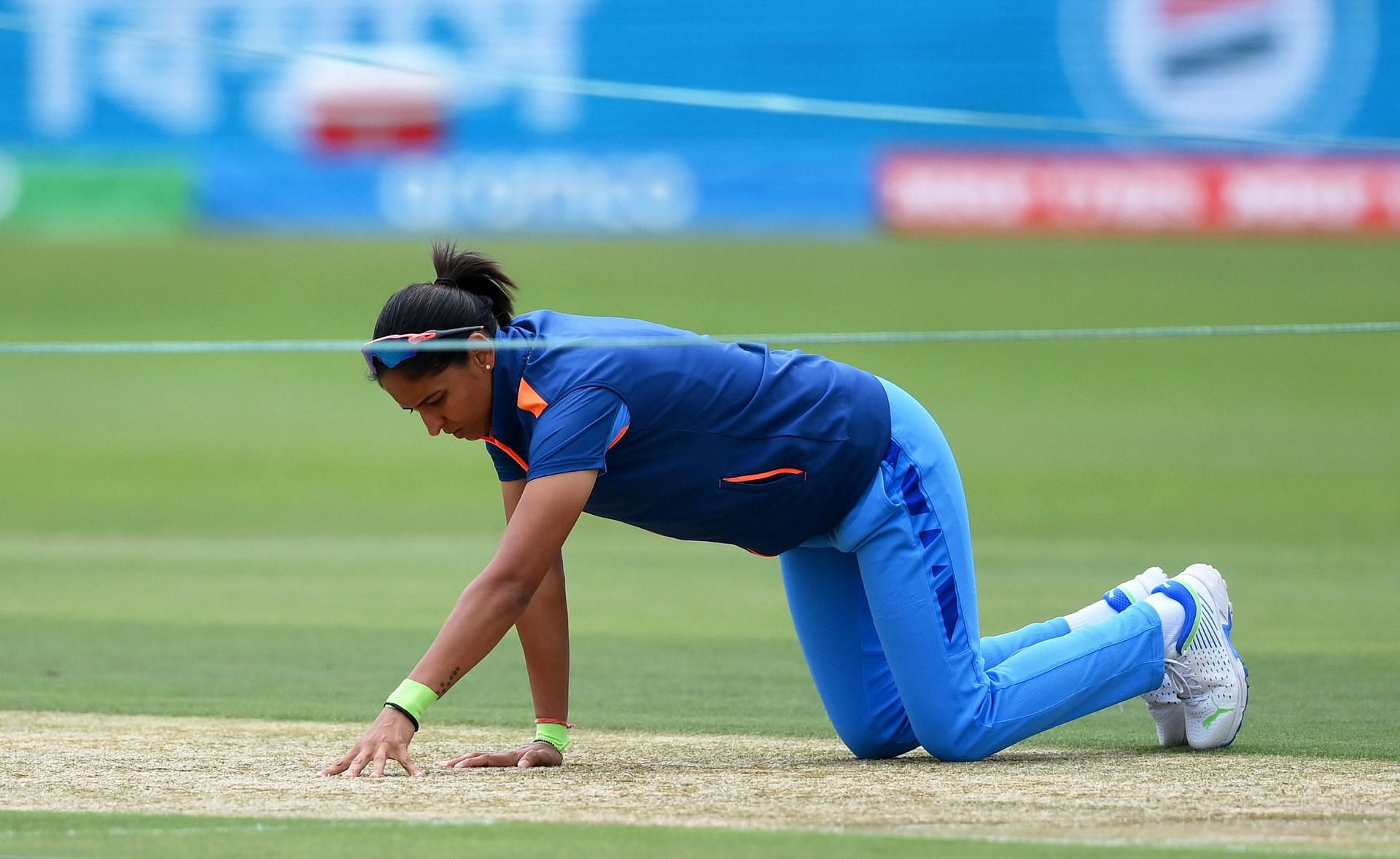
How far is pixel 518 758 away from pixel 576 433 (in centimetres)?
108

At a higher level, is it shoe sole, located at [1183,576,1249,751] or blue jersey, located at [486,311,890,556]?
blue jersey, located at [486,311,890,556]

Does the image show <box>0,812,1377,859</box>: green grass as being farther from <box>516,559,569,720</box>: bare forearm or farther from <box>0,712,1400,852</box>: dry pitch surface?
<box>516,559,569,720</box>: bare forearm

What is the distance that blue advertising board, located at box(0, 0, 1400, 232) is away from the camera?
2636 cm

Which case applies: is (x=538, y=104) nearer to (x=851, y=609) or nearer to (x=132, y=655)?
(x=132, y=655)

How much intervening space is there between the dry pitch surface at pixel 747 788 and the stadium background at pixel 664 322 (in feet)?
0.12

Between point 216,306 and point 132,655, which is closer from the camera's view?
point 132,655

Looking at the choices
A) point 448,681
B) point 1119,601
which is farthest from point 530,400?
point 1119,601

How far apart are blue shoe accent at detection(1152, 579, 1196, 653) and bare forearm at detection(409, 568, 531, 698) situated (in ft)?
6.24

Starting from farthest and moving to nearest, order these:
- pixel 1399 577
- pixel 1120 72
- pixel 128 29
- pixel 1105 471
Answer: pixel 128 29, pixel 1120 72, pixel 1105 471, pixel 1399 577

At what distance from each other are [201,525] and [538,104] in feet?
A: 61.2

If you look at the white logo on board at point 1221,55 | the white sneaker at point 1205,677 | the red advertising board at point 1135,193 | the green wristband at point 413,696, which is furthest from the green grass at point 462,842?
the white logo on board at point 1221,55

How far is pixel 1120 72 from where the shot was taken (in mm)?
29672

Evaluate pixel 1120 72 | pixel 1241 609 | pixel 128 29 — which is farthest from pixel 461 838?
pixel 128 29

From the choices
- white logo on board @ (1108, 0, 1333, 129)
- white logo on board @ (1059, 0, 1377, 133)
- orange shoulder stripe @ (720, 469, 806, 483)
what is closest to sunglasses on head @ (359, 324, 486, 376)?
orange shoulder stripe @ (720, 469, 806, 483)
